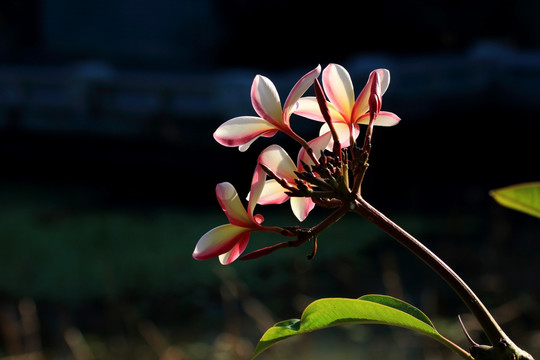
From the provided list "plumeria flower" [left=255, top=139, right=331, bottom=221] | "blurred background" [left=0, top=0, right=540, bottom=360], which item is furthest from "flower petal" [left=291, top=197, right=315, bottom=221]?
"blurred background" [left=0, top=0, right=540, bottom=360]

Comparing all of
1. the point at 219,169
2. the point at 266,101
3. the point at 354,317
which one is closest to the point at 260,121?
the point at 266,101

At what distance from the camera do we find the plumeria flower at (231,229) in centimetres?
36

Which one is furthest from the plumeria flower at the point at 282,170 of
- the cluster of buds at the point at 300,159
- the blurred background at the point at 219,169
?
the blurred background at the point at 219,169

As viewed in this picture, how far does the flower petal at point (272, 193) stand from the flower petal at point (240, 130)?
27 millimetres

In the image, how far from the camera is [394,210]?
693 cm

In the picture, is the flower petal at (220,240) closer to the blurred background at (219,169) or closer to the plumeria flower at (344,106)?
the plumeria flower at (344,106)

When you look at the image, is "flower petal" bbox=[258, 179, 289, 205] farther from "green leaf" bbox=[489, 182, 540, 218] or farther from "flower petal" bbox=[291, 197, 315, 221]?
"green leaf" bbox=[489, 182, 540, 218]

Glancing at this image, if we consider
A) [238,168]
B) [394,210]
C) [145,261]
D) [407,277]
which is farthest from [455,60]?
[145,261]

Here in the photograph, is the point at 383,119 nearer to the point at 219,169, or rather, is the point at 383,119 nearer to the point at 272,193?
the point at 272,193

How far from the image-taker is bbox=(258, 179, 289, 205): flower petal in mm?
387

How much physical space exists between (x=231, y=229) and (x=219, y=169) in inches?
289

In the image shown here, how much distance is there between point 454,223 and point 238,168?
4.15m

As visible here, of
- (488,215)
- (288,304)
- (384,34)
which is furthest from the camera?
(384,34)

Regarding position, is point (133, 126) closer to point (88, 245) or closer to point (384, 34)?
point (88, 245)
